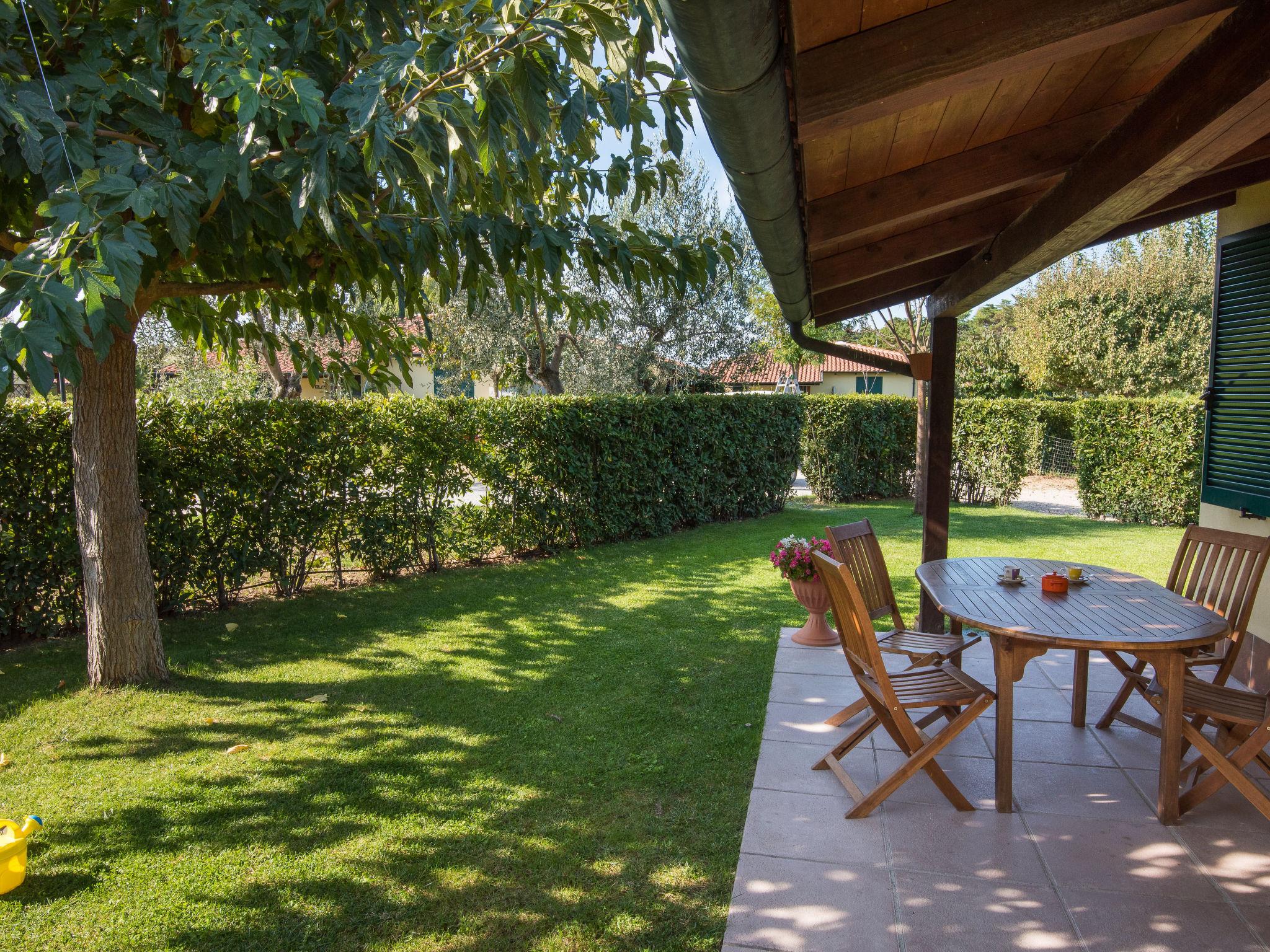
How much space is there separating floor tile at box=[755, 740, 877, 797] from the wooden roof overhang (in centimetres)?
236

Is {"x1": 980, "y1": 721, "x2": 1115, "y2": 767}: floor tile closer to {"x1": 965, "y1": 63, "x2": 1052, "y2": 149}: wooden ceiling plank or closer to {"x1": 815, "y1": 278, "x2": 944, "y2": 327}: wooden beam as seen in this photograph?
{"x1": 965, "y1": 63, "x2": 1052, "y2": 149}: wooden ceiling plank

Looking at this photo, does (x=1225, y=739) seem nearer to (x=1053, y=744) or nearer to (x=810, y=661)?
(x=1053, y=744)

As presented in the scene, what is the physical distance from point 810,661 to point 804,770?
1654mm

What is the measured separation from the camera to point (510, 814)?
3.30 m

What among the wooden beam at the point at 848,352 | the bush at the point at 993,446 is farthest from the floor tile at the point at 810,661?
the bush at the point at 993,446

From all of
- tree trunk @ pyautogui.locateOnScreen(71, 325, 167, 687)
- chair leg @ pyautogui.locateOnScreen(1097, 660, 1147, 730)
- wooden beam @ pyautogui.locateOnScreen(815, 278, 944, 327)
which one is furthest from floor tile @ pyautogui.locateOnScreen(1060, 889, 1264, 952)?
tree trunk @ pyautogui.locateOnScreen(71, 325, 167, 687)

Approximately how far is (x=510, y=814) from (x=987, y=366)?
1136 inches

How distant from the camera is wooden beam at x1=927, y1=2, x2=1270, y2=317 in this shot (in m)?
1.89

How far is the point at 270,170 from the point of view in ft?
10.9

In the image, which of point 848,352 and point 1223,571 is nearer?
point 1223,571

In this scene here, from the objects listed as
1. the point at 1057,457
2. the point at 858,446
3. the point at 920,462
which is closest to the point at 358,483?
the point at 920,462

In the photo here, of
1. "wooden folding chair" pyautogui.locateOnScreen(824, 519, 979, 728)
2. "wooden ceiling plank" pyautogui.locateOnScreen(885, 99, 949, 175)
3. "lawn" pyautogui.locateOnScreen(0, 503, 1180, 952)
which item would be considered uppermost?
"wooden ceiling plank" pyautogui.locateOnScreen(885, 99, 949, 175)

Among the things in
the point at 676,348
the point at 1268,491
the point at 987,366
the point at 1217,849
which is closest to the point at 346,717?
the point at 1217,849

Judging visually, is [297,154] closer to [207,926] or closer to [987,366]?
[207,926]
